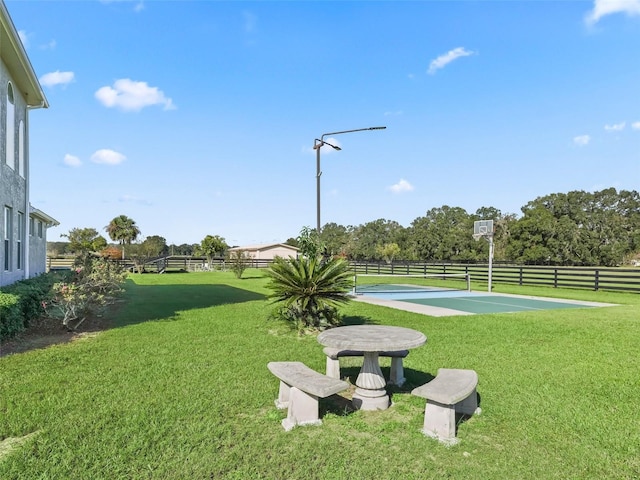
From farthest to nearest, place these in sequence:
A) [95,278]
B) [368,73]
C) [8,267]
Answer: [368,73], [8,267], [95,278]

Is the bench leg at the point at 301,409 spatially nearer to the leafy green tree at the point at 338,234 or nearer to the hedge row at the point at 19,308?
the hedge row at the point at 19,308

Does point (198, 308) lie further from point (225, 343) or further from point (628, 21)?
point (628, 21)

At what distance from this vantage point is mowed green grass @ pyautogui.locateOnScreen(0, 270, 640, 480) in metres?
3.01

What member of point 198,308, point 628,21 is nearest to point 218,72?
point 198,308

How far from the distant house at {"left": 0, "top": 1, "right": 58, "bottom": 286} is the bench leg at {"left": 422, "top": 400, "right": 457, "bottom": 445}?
9734 mm

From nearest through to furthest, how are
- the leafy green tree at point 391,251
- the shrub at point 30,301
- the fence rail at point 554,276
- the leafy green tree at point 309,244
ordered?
the shrub at point 30,301 → the leafy green tree at point 309,244 → the fence rail at point 554,276 → the leafy green tree at point 391,251

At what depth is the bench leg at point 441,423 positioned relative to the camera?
3490 mm

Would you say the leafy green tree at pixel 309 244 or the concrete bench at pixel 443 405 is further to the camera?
the leafy green tree at pixel 309 244

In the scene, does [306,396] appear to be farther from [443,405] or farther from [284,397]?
[443,405]

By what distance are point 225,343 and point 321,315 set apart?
2078 millimetres

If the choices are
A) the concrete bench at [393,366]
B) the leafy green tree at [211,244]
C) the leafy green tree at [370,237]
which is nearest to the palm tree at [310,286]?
the concrete bench at [393,366]

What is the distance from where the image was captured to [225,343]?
23.6ft

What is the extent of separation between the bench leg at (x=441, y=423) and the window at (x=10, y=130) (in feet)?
37.0

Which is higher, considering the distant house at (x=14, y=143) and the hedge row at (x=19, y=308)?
A: the distant house at (x=14, y=143)
